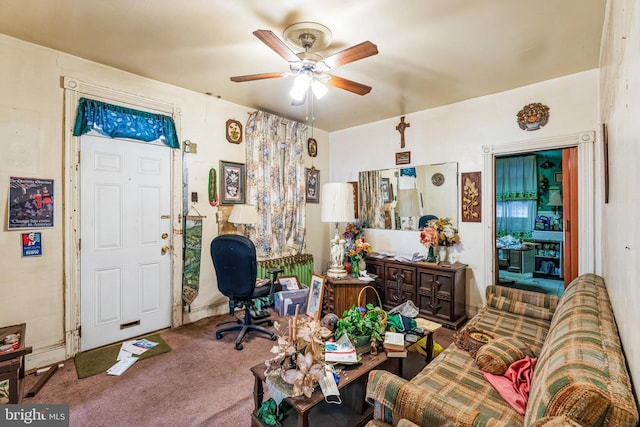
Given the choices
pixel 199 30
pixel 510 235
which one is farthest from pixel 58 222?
pixel 510 235

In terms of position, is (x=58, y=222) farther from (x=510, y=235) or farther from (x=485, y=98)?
(x=510, y=235)

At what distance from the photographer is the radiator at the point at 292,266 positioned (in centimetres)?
394

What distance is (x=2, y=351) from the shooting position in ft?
6.04

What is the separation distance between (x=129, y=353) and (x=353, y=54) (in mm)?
3170

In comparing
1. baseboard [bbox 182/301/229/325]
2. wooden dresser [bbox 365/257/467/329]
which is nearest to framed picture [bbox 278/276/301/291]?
baseboard [bbox 182/301/229/325]

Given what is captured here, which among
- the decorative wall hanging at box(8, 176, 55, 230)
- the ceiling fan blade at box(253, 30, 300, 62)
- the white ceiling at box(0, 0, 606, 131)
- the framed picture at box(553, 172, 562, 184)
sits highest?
the white ceiling at box(0, 0, 606, 131)

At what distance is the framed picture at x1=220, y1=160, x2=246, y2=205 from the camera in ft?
12.1

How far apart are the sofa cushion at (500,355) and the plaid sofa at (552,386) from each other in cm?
8

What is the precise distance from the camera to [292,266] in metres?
4.32

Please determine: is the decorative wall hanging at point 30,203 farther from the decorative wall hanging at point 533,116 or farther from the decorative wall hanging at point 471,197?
the decorative wall hanging at point 533,116

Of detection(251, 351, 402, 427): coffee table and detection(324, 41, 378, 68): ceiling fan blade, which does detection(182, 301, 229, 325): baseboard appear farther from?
detection(324, 41, 378, 68): ceiling fan blade

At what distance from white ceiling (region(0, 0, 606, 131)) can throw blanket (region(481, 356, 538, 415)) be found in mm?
2226

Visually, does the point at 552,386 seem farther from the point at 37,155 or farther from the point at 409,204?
the point at 37,155

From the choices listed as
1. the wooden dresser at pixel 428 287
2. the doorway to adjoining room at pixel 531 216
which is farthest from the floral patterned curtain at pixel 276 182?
the doorway to adjoining room at pixel 531 216
